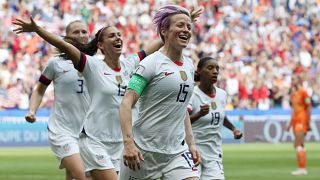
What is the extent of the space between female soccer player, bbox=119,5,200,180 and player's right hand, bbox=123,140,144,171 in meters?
0.41

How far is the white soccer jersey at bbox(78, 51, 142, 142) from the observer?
11273mm

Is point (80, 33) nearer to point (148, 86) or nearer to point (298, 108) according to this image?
point (148, 86)

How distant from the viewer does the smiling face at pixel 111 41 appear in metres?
11.4

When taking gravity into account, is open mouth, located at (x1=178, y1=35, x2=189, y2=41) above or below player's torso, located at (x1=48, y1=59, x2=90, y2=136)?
above

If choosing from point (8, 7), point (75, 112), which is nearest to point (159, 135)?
point (75, 112)

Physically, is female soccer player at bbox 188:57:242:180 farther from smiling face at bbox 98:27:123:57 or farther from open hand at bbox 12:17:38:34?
open hand at bbox 12:17:38:34

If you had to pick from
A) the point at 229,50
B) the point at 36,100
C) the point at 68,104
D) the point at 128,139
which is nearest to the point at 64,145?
the point at 68,104

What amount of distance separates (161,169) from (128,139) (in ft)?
2.42

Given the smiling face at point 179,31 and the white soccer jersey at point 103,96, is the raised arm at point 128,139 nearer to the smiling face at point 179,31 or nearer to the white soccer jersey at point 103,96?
the smiling face at point 179,31

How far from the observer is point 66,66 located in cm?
1307

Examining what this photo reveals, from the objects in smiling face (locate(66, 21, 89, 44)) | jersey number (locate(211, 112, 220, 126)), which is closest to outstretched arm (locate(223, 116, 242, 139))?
jersey number (locate(211, 112, 220, 126))

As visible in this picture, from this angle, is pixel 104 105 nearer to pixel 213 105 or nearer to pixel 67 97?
pixel 67 97

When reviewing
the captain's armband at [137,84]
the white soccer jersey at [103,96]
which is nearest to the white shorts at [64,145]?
the white soccer jersey at [103,96]

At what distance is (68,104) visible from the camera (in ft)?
42.4
